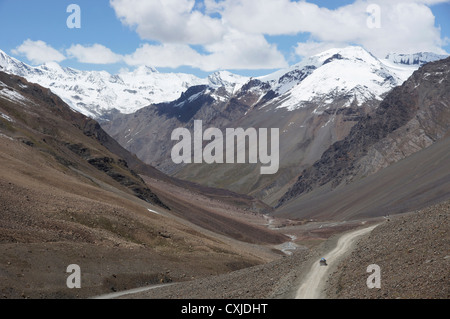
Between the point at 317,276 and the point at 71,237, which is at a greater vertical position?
the point at 71,237

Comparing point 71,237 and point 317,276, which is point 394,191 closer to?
point 71,237

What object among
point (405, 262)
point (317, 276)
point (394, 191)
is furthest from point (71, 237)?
point (394, 191)

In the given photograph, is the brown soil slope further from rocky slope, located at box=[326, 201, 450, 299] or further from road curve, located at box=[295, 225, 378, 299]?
rocky slope, located at box=[326, 201, 450, 299]

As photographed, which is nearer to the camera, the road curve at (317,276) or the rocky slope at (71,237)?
the road curve at (317,276)

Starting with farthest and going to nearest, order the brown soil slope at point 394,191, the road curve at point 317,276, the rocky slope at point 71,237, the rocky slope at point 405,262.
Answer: the brown soil slope at point 394,191 → the rocky slope at point 71,237 → the road curve at point 317,276 → the rocky slope at point 405,262

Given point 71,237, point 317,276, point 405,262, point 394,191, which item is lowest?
point 317,276

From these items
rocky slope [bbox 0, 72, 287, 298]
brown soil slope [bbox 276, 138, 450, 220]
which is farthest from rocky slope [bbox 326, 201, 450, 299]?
brown soil slope [bbox 276, 138, 450, 220]

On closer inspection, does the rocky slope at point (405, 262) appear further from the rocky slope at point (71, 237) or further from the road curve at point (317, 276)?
the rocky slope at point (71, 237)

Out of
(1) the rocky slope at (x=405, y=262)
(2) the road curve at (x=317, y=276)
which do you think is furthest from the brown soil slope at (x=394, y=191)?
(1) the rocky slope at (x=405, y=262)

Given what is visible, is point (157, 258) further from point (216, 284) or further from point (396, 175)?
point (396, 175)
